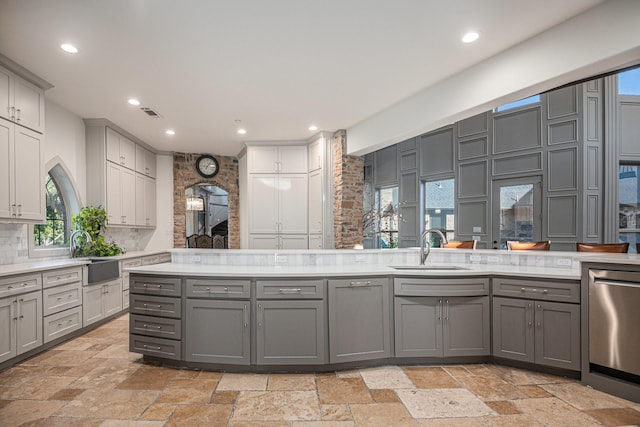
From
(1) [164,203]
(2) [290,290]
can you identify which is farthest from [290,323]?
(1) [164,203]

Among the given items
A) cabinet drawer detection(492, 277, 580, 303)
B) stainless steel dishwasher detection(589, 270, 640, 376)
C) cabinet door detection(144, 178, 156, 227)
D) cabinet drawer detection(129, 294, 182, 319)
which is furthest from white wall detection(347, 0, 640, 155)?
cabinet door detection(144, 178, 156, 227)

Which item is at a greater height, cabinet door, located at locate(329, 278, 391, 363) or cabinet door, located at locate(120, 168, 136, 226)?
cabinet door, located at locate(120, 168, 136, 226)

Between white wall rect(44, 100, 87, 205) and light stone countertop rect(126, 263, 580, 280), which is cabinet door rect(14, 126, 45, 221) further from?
light stone countertop rect(126, 263, 580, 280)

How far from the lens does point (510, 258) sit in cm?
333

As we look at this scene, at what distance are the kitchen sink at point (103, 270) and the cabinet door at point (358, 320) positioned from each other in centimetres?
308

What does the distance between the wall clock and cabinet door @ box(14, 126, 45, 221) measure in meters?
3.70

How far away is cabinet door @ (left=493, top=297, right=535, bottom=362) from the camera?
2732 mm

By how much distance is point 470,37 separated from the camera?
9.30 ft

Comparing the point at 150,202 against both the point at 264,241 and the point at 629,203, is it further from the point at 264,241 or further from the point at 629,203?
the point at 629,203

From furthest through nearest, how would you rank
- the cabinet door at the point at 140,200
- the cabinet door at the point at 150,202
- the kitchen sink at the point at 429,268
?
the cabinet door at the point at 150,202 → the cabinet door at the point at 140,200 → the kitchen sink at the point at 429,268

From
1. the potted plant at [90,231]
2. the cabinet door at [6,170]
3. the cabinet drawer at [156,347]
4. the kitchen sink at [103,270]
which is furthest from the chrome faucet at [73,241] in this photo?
Result: the cabinet drawer at [156,347]

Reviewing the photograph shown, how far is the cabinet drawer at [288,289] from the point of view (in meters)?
2.74

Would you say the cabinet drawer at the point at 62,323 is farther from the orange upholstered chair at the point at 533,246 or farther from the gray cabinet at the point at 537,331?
the orange upholstered chair at the point at 533,246

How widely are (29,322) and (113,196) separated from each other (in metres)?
2.55
